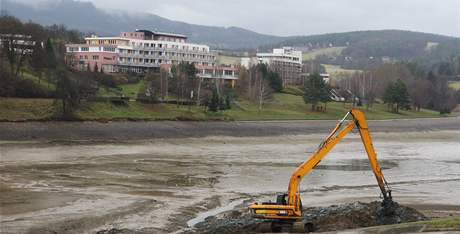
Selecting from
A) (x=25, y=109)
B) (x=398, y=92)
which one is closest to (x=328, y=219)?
(x=25, y=109)

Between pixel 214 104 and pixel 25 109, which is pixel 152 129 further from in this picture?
pixel 214 104

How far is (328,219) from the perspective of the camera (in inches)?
1005

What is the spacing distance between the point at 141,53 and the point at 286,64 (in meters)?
46.6

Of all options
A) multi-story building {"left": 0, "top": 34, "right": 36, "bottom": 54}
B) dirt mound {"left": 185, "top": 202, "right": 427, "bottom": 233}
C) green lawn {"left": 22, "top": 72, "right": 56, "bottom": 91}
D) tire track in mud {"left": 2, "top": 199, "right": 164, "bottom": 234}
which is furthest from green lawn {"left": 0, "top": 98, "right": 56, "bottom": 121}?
dirt mound {"left": 185, "top": 202, "right": 427, "bottom": 233}

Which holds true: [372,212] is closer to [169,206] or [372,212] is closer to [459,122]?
[169,206]

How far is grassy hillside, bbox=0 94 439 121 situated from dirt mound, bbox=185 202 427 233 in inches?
1534

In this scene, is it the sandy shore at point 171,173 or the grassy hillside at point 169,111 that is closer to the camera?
the sandy shore at point 171,173

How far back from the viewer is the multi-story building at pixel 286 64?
153 m

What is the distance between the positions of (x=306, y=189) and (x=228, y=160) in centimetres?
1373

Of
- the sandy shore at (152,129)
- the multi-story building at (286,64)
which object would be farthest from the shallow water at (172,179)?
the multi-story building at (286,64)

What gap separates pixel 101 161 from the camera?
44312 mm

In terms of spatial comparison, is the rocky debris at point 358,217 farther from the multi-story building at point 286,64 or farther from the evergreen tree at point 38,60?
the multi-story building at point 286,64

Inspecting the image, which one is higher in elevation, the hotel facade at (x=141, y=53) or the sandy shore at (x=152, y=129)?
the hotel facade at (x=141, y=53)

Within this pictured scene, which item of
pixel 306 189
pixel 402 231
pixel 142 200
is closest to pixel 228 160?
pixel 306 189
